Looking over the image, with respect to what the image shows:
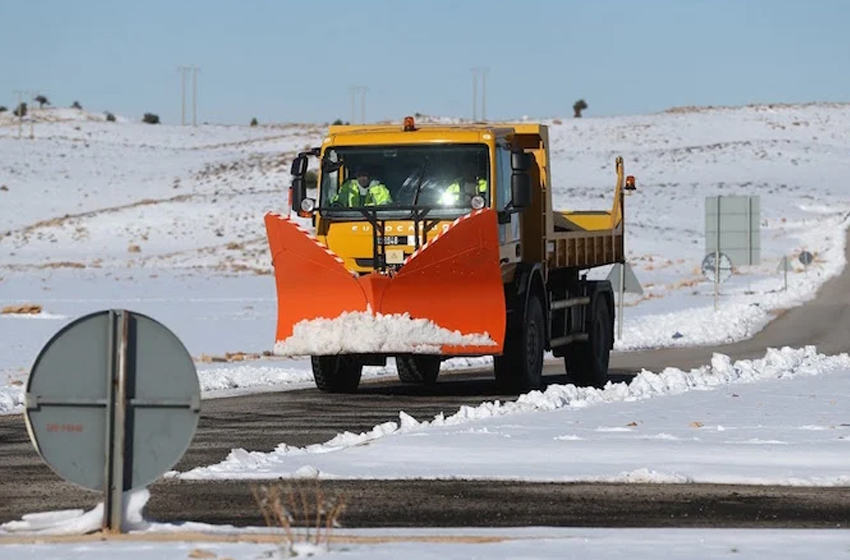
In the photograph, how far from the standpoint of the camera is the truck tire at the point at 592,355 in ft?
81.6

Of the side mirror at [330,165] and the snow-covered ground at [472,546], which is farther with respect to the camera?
the side mirror at [330,165]

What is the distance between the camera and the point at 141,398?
368 inches

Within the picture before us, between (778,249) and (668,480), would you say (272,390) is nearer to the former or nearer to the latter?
(668,480)

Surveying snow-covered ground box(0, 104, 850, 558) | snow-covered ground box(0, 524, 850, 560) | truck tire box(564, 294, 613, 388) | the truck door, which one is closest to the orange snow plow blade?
the truck door

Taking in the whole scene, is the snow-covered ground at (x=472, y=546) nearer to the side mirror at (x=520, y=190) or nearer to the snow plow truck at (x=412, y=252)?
the snow plow truck at (x=412, y=252)

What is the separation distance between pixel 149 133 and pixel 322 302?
139 m

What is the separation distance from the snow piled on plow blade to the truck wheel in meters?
3.18

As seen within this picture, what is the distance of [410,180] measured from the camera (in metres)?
20.9

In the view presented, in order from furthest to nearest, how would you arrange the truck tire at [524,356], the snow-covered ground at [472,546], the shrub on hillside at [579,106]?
the shrub on hillside at [579,106]
the truck tire at [524,356]
the snow-covered ground at [472,546]

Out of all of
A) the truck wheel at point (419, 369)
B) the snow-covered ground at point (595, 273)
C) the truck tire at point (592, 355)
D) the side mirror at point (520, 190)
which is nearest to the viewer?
the snow-covered ground at point (595, 273)

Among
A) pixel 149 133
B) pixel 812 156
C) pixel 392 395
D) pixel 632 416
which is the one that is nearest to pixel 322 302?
pixel 392 395

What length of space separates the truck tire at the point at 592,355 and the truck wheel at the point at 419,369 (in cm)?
180

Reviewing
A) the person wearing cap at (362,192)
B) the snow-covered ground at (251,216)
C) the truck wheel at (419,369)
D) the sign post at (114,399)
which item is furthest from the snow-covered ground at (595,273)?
the person wearing cap at (362,192)

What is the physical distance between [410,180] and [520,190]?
121 centimetres
